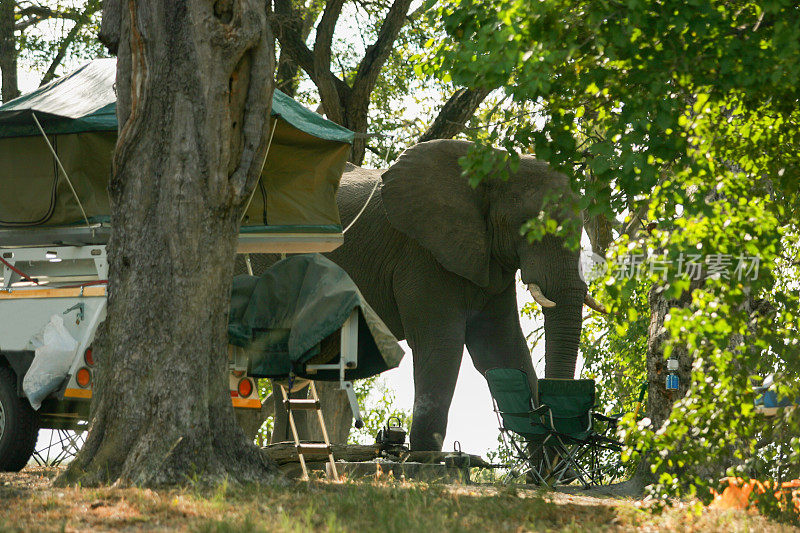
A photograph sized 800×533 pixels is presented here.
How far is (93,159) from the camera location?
950cm

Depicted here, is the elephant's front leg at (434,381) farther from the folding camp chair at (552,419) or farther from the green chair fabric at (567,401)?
the green chair fabric at (567,401)

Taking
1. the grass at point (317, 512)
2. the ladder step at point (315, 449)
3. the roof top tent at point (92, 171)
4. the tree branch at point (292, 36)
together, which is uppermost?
the tree branch at point (292, 36)

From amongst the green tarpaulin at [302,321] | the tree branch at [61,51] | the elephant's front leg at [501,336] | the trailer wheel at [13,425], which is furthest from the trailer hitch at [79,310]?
the tree branch at [61,51]

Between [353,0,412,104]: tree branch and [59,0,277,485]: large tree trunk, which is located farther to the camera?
[353,0,412,104]: tree branch

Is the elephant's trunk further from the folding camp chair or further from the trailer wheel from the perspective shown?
the trailer wheel

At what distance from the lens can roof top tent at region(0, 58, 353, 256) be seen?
364 inches

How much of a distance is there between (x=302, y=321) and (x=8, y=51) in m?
10.9

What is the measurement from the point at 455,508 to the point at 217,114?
3096 millimetres

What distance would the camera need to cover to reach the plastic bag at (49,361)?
25.0 feet

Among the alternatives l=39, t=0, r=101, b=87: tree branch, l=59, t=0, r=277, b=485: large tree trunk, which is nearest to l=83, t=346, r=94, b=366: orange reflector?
l=59, t=0, r=277, b=485: large tree trunk

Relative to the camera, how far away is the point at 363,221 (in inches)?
536

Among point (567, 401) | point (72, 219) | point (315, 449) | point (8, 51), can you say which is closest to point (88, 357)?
point (315, 449)

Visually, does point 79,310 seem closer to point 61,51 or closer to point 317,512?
point 317,512

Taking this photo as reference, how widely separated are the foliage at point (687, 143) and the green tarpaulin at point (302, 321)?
2.23 meters
